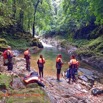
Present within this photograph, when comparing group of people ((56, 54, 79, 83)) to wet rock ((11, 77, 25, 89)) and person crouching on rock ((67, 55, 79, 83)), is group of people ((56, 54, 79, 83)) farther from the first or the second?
wet rock ((11, 77, 25, 89))

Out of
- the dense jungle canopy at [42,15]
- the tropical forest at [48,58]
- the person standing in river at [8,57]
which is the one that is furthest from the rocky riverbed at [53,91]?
the dense jungle canopy at [42,15]

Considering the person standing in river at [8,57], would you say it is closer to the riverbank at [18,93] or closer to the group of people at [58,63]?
the group of people at [58,63]

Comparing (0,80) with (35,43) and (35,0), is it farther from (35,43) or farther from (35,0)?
(35,0)

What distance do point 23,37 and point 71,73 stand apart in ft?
83.9

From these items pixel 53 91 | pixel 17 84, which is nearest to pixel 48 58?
pixel 53 91

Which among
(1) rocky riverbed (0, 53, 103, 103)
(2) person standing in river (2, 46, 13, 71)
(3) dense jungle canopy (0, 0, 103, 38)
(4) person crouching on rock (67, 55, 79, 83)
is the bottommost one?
(1) rocky riverbed (0, 53, 103, 103)

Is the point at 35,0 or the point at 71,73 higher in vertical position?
the point at 35,0

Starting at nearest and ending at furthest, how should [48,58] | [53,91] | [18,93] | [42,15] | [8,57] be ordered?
[18,93] < [53,91] < [8,57] < [48,58] < [42,15]

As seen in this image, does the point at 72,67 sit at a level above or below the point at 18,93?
above

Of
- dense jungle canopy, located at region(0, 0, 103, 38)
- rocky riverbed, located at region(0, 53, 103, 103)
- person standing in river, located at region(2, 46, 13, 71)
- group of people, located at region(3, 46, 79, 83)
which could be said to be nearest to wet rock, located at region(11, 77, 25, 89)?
rocky riverbed, located at region(0, 53, 103, 103)

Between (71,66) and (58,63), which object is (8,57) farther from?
(71,66)

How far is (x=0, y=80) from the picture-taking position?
11.9 m

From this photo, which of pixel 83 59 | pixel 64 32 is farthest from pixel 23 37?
pixel 64 32

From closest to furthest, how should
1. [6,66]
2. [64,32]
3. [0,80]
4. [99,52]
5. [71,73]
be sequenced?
[0,80], [71,73], [6,66], [99,52], [64,32]
